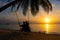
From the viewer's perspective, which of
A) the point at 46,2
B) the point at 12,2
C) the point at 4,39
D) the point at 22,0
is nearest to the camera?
the point at 4,39

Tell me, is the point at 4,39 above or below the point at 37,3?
below

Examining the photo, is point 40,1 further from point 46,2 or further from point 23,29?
point 23,29

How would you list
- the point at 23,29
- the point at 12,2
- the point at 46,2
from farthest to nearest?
the point at 23,29
the point at 46,2
the point at 12,2

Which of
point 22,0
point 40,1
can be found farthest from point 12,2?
point 40,1

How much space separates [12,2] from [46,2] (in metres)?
4.23

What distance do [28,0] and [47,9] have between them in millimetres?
2398

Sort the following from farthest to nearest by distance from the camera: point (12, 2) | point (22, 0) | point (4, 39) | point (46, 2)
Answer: point (46, 2)
point (22, 0)
point (12, 2)
point (4, 39)

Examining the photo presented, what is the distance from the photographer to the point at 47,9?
23.9 meters

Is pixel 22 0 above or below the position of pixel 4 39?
above

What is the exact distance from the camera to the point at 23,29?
26062 millimetres

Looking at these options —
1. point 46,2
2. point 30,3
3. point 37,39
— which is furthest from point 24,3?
point 37,39

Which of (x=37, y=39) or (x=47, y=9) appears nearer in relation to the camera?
(x=37, y=39)

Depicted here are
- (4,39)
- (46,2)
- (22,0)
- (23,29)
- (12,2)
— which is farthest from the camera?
(23,29)

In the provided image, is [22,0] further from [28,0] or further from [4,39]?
[4,39]
